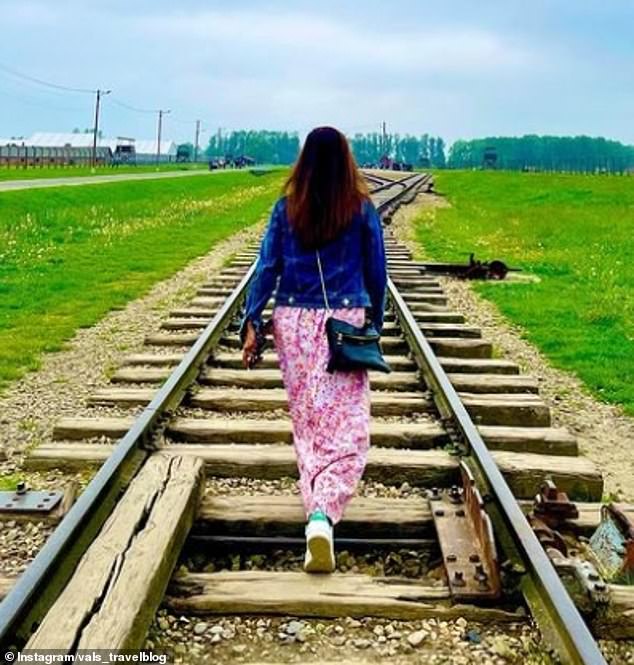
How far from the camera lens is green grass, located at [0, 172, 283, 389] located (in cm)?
902

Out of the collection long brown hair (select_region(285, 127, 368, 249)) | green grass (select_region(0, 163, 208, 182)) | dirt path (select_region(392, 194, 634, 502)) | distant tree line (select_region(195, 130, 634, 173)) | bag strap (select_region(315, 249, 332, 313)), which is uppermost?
distant tree line (select_region(195, 130, 634, 173))

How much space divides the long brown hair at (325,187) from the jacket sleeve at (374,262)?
0.10m

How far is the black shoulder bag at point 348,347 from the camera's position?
3609 millimetres

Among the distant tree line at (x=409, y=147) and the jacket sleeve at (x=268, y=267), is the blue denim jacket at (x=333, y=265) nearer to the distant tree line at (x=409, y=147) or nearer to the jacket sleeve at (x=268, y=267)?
the jacket sleeve at (x=268, y=267)

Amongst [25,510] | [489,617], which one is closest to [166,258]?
[25,510]

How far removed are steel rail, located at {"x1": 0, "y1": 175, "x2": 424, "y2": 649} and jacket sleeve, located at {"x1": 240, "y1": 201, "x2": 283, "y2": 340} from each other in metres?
0.91

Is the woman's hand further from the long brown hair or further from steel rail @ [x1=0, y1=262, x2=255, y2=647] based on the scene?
steel rail @ [x1=0, y1=262, x2=255, y2=647]

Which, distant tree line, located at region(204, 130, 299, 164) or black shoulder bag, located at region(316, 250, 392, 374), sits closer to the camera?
black shoulder bag, located at region(316, 250, 392, 374)

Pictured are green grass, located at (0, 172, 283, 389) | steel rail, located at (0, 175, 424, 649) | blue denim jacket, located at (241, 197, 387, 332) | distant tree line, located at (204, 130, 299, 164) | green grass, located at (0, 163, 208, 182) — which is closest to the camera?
steel rail, located at (0, 175, 424, 649)

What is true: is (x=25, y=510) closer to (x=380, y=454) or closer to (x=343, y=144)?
(x=380, y=454)

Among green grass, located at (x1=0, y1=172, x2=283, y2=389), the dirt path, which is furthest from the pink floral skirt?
green grass, located at (x1=0, y1=172, x2=283, y2=389)

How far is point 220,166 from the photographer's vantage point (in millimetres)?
90562

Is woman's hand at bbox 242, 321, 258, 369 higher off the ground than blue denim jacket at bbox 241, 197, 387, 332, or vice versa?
blue denim jacket at bbox 241, 197, 387, 332

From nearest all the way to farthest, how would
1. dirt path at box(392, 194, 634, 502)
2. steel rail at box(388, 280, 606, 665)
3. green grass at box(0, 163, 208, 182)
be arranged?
steel rail at box(388, 280, 606, 665) < dirt path at box(392, 194, 634, 502) < green grass at box(0, 163, 208, 182)
